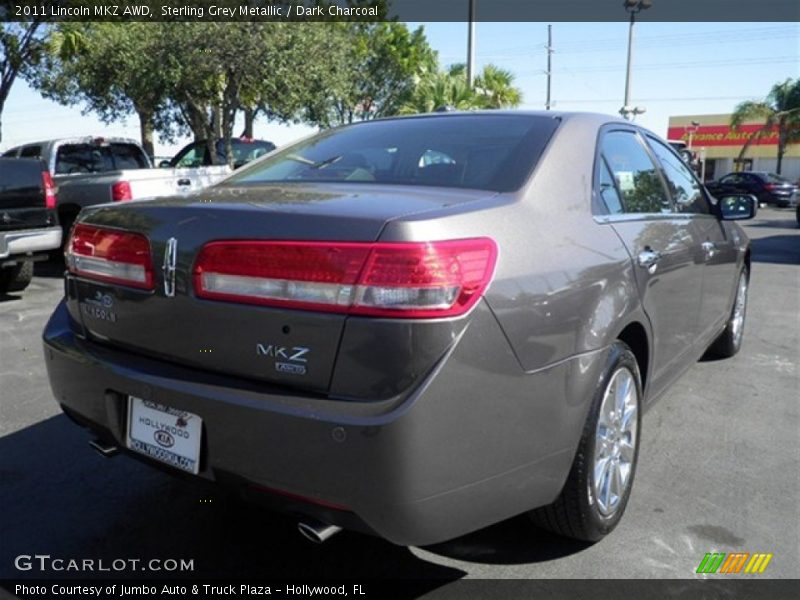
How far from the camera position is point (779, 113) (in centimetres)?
4122

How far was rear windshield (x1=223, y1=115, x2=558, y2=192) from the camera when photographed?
2576 millimetres

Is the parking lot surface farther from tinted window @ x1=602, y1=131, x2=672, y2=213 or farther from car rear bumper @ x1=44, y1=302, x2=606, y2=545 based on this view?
tinted window @ x1=602, y1=131, x2=672, y2=213

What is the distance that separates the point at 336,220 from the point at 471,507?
35.1 inches

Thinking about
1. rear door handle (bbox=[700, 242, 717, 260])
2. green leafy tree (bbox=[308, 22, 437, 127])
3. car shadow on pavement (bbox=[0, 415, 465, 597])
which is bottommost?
car shadow on pavement (bbox=[0, 415, 465, 597])

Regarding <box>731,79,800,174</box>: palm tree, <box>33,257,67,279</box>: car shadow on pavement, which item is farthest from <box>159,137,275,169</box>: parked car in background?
<box>731,79,800,174</box>: palm tree

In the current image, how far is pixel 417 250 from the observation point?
1928 mm

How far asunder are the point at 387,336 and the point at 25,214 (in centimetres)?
669

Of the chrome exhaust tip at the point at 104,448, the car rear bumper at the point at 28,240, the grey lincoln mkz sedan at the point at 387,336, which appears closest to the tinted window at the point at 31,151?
the car rear bumper at the point at 28,240

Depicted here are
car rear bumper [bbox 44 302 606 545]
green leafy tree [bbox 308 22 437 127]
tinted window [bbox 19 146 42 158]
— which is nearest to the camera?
car rear bumper [bbox 44 302 606 545]

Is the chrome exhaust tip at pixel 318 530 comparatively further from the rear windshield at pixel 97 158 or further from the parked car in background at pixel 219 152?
the parked car in background at pixel 219 152

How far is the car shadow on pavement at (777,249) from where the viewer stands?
438 inches

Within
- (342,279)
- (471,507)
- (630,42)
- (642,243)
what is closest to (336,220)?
(342,279)

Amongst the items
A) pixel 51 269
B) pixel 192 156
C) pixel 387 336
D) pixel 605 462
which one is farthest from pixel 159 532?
pixel 192 156

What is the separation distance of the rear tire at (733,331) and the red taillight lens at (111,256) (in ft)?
13.5
